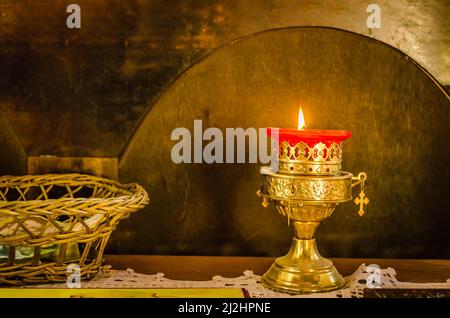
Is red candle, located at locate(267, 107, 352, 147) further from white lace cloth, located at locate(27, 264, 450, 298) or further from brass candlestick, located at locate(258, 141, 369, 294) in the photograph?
white lace cloth, located at locate(27, 264, 450, 298)

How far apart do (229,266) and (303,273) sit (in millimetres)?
329

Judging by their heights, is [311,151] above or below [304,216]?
above

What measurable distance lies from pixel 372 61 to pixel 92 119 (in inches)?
39.8

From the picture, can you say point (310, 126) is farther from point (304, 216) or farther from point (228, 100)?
point (304, 216)

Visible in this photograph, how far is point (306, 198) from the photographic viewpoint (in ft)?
4.05

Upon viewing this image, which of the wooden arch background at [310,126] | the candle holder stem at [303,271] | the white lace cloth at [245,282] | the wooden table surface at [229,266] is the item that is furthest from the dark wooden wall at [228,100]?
the candle holder stem at [303,271]

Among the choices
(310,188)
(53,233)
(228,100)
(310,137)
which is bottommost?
(53,233)

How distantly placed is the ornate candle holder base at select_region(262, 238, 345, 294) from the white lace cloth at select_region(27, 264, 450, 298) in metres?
0.02

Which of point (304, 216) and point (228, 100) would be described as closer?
point (304, 216)

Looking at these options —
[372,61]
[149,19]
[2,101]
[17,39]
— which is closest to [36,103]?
[2,101]

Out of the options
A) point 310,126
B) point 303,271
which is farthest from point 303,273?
point 310,126

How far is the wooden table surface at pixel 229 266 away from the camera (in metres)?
1.45

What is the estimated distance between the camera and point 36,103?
172 centimetres

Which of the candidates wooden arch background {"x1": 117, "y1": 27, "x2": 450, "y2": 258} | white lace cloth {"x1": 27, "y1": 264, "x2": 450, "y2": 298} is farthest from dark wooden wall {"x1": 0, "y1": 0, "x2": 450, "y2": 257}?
white lace cloth {"x1": 27, "y1": 264, "x2": 450, "y2": 298}
